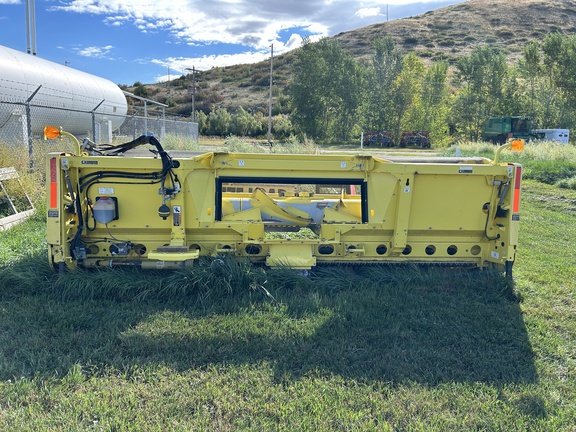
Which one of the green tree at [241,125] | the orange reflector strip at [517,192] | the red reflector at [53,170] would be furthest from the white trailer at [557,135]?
the red reflector at [53,170]

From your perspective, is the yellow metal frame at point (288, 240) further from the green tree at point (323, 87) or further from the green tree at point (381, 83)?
the green tree at point (381, 83)

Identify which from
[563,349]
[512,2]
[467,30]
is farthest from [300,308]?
[512,2]

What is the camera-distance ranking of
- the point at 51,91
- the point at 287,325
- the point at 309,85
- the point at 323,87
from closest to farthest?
the point at 287,325 → the point at 51,91 → the point at 309,85 → the point at 323,87

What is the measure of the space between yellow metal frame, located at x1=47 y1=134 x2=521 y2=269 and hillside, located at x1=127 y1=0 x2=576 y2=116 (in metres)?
56.7

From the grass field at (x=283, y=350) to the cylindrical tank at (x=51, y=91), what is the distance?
6941 millimetres

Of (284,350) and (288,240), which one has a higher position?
(288,240)

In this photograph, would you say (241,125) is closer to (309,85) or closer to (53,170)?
(309,85)

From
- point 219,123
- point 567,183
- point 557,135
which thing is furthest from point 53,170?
point 219,123

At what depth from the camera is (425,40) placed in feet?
277

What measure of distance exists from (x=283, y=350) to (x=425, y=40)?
91.1 m

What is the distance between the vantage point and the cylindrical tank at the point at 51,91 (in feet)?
37.8

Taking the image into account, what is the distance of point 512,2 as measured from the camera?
3748 inches

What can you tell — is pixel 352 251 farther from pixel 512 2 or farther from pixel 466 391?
pixel 512 2

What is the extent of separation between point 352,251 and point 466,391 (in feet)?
6.40
